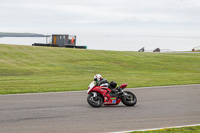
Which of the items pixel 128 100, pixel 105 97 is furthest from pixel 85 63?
pixel 105 97

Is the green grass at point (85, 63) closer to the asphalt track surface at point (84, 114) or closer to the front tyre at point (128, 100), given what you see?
the asphalt track surface at point (84, 114)

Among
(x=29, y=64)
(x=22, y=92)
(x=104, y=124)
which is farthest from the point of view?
(x=29, y=64)

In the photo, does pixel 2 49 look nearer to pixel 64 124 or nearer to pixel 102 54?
pixel 102 54

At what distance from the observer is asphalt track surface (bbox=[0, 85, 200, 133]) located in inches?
357

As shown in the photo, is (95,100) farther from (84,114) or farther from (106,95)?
(84,114)

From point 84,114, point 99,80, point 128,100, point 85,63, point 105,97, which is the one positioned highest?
point 85,63

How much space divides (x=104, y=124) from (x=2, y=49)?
3586 cm

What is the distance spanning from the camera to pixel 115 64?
3706 centimetres

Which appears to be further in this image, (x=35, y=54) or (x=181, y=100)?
(x=35, y=54)

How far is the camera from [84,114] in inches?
428

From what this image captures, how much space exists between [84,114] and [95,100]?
151 cm

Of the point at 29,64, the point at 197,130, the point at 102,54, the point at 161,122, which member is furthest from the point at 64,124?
the point at 102,54

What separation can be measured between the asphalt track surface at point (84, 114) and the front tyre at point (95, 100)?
20cm

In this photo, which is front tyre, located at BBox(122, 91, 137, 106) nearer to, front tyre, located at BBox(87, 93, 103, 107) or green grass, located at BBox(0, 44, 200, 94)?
front tyre, located at BBox(87, 93, 103, 107)
